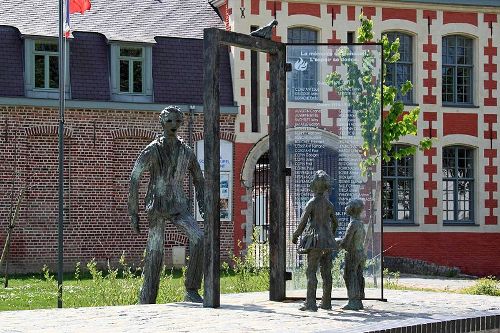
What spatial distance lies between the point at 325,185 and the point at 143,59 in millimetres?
16018

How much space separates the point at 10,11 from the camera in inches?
1085

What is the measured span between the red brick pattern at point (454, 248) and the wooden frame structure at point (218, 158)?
1608 centimetres

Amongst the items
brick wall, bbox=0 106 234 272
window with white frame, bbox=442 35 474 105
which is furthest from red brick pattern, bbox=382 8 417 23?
brick wall, bbox=0 106 234 272

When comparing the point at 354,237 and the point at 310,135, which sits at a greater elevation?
the point at 310,135

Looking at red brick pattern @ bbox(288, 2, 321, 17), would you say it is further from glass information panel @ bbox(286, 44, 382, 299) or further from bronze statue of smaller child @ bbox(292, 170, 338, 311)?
bronze statue of smaller child @ bbox(292, 170, 338, 311)

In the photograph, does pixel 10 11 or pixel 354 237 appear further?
pixel 10 11

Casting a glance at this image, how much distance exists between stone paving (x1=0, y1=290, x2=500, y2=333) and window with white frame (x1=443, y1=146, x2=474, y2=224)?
56.0 feet

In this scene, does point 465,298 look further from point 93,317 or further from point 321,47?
point 93,317

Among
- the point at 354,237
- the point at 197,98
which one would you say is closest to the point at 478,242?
the point at 197,98

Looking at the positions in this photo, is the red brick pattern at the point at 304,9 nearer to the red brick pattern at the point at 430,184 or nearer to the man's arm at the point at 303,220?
the red brick pattern at the point at 430,184

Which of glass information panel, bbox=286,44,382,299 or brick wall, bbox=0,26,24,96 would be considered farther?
brick wall, bbox=0,26,24,96

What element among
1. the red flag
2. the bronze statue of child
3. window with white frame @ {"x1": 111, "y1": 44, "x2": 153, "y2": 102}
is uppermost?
the red flag

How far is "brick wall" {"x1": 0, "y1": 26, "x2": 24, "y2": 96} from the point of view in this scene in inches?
1035

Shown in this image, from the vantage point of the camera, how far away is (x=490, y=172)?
30594 mm
